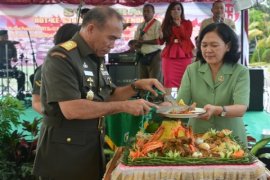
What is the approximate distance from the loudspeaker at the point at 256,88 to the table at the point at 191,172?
4838mm

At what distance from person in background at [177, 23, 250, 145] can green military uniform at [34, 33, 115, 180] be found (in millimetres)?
592

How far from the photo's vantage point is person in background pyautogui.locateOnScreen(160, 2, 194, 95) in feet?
17.9

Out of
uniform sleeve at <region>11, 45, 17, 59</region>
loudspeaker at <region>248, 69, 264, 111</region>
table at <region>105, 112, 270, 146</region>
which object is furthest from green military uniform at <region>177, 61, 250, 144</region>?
uniform sleeve at <region>11, 45, 17, 59</region>

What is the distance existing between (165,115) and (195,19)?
582 centimetres

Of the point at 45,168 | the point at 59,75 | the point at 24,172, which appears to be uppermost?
the point at 59,75

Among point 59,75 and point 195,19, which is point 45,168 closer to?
point 59,75

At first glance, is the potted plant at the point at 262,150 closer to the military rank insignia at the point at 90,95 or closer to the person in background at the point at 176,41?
the military rank insignia at the point at 90,95

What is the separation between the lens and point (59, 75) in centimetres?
178

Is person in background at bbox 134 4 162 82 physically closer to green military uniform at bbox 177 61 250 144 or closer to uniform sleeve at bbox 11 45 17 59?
uniform sleeve at bbox 11 45 17 59

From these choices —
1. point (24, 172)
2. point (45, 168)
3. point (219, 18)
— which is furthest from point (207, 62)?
point (219, 18)

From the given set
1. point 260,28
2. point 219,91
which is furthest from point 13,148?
point 260,28

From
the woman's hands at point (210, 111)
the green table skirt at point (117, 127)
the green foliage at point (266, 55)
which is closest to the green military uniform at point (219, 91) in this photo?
the woman's hands at point (210, 111)

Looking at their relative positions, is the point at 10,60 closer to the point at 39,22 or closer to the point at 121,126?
the point at 39,22

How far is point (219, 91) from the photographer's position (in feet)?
7.43
